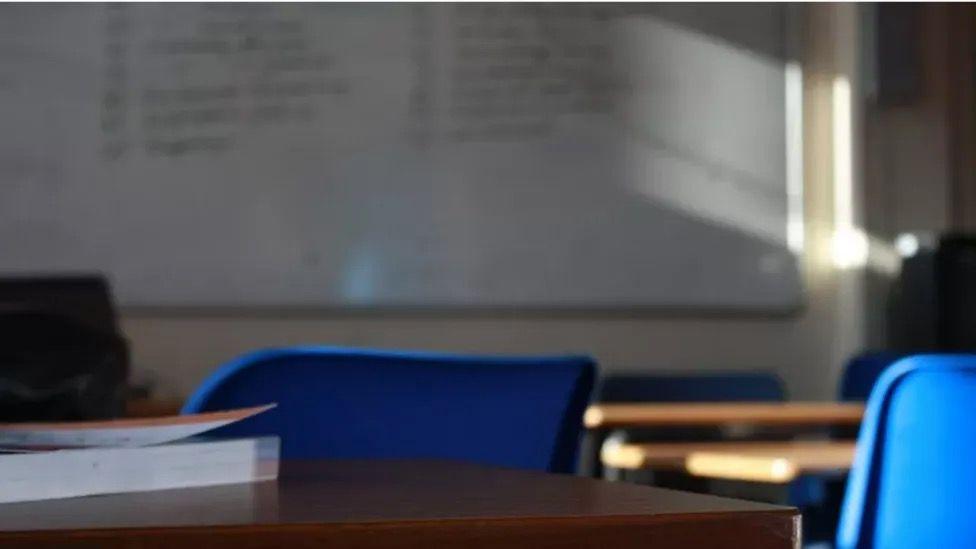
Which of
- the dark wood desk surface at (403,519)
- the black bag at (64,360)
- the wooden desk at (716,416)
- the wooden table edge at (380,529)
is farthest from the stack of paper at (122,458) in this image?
the wooden desk at (716,416)

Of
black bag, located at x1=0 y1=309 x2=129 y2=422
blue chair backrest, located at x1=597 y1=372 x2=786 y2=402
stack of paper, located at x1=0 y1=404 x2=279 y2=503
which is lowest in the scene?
blue chair backrest, located at x1=597 y1=372 x2=786 y2=402

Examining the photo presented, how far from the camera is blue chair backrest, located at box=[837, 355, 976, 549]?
1.68 metres

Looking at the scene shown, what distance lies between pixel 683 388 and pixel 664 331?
1.34ft

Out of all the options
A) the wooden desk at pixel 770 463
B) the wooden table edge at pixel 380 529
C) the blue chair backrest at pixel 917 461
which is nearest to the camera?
the wooden table edge at pixel 380 529

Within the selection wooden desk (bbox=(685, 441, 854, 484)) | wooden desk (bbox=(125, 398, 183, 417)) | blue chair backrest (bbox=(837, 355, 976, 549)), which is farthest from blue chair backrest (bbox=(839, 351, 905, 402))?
blue chair backrest (bbox=(837, 355, 976, 549))

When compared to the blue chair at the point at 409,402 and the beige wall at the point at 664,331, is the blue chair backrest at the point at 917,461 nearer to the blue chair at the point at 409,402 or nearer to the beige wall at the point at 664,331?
the blue chair at the point at 409,402

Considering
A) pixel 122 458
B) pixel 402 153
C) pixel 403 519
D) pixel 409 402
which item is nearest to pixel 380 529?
pixel 403 519

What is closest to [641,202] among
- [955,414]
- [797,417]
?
[797,417]

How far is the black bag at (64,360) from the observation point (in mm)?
1920

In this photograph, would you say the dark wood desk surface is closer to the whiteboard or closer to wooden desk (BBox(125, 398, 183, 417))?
wooden desk (BBox(125, 398, 183, 417))

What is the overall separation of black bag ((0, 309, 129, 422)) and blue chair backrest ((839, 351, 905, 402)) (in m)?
2.36

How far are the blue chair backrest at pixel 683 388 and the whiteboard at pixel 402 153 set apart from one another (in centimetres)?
37

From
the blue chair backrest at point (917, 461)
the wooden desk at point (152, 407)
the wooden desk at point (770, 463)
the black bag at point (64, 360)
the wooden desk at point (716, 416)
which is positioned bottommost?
the wooden desk at point (152, 407)

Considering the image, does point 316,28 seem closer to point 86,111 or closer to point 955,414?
point 86,111
